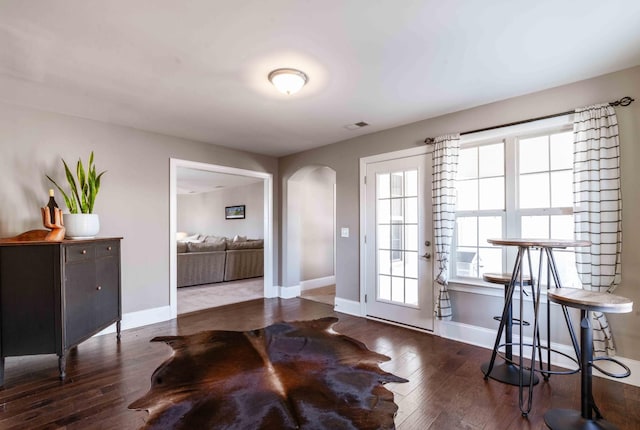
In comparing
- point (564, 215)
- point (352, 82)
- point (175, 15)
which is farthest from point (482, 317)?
point (175, 15)

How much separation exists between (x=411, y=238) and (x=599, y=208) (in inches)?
67.7

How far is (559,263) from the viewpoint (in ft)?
9.13

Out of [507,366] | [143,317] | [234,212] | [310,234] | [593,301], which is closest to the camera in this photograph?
[593,301]

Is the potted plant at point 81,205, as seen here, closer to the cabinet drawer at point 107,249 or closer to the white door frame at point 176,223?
the cabinet drawer at point 107,249

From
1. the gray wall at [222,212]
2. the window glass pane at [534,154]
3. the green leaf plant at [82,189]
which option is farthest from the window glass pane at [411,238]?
the gray wall at [222,212]

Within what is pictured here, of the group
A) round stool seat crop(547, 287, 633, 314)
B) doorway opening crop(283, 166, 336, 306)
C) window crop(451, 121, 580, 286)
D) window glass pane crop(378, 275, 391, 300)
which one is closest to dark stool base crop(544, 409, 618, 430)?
round stool seat crop(547, 287, 633, 314)

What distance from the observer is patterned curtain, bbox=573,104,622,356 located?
2434 millimetres

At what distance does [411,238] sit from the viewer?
148 inches

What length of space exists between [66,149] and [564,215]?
16.1ft

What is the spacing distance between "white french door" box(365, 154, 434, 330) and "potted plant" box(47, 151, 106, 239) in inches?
120

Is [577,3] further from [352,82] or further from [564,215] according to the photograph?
[564,215]

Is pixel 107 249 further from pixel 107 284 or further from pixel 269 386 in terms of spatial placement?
pixel 269 386

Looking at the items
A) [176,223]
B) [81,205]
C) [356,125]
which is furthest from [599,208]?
[176,223]

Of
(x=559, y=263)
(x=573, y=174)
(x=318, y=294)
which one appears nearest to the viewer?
(x=573, y=174)
